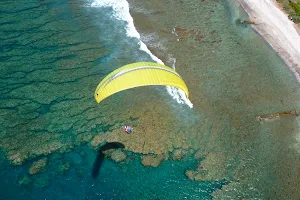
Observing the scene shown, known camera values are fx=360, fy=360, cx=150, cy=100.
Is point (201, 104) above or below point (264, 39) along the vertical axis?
below

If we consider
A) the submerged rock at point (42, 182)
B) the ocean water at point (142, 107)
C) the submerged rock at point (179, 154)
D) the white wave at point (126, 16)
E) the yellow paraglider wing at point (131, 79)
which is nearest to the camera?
the yellow paraglider wing at point (131, 79)

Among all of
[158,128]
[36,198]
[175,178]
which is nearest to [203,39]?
[158,128]

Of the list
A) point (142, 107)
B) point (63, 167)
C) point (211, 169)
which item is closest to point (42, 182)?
point (63, 167)

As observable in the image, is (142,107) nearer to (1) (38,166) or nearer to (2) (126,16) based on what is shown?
(1) (38,166)

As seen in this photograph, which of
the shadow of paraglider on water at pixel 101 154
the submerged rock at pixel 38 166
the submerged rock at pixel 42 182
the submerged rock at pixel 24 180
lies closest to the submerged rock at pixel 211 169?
the shadow of paraglider on water at pixel 101 154

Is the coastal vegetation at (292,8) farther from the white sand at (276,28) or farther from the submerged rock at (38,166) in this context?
the submerged rock at (38,166)

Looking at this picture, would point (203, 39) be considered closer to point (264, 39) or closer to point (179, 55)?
point (179, 55)
